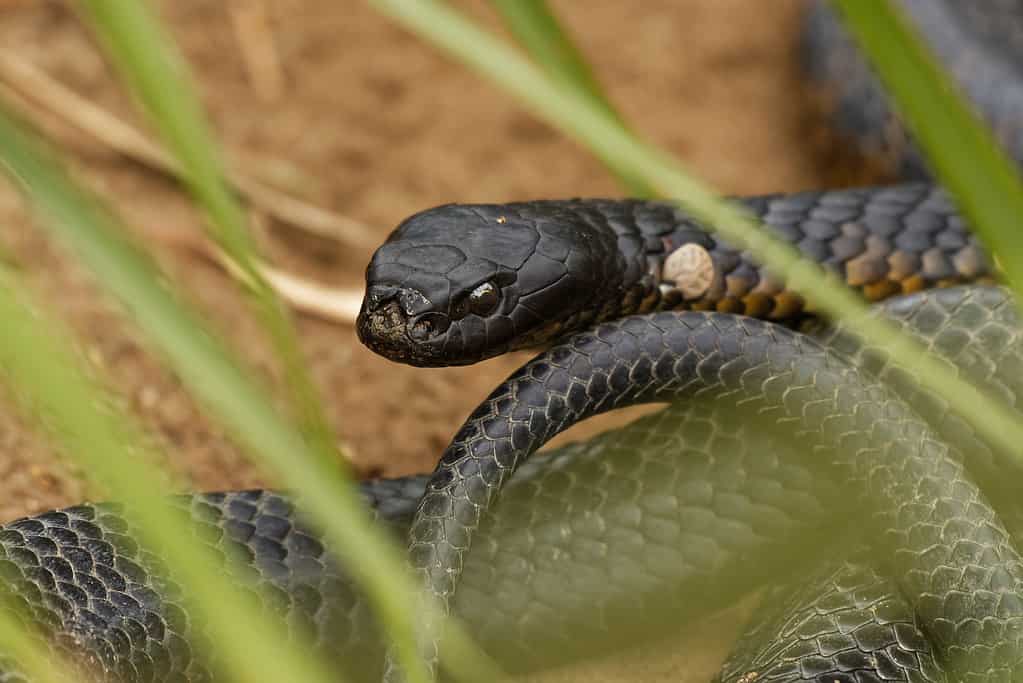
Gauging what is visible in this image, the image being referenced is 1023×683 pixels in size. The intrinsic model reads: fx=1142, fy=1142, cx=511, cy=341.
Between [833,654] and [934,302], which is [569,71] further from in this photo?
[934,302]

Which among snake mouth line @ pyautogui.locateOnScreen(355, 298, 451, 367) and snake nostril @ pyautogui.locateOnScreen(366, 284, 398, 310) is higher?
snake nostril @ pyautogui.locateOnScreen(366, 284, 398, 310)

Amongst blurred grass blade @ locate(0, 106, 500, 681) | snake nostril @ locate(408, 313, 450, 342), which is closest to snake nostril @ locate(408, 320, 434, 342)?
snake nostril @ locate(408, 313, 450, 342)

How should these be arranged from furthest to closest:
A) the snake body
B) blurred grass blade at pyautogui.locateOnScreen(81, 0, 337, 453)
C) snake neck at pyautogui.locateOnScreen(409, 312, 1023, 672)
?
the snake body
snake neck at pyautogui.locateOnScreen(409, 312, 1023, 672)
blurred grass blade at pyautogui.locateOnScreen(81, 0, 337, 453)

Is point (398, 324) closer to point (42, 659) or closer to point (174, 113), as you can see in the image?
point (42, 659)

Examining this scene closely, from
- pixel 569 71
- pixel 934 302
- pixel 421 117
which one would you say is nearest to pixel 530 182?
pixel 421 117

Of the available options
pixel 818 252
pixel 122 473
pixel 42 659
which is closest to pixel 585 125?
pixel 122 473

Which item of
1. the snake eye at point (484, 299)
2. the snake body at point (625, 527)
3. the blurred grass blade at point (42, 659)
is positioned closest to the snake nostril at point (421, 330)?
the snake eye at point (484, 299)

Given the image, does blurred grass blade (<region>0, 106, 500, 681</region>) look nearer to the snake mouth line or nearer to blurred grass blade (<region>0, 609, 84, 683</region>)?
blurred grass blade (<region>0, 609, 84, 683</region>)
